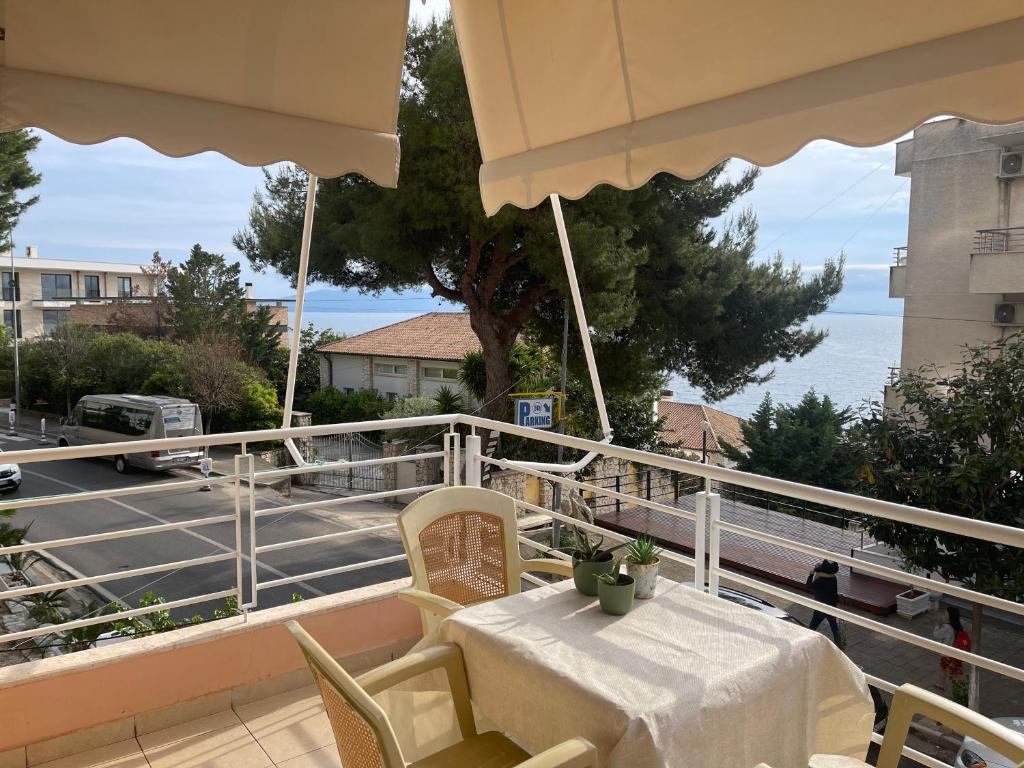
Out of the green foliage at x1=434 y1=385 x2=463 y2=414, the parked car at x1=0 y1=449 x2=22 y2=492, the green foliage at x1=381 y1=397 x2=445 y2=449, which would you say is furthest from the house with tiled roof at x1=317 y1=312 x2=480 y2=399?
the parked car at x1=0 y1=449 x2=22 y2=492

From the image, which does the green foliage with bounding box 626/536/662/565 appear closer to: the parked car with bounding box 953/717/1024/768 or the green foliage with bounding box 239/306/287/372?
the parked car with bounding box 953/717/1024/768

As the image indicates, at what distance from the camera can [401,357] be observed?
27.6 m

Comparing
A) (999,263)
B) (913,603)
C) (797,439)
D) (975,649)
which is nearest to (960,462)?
(975,649)

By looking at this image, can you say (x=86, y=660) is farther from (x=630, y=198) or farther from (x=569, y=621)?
(x=630, y=198)

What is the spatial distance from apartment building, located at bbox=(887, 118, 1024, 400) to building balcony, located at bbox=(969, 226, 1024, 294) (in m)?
0.02

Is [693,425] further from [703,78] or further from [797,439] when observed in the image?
[703,78]

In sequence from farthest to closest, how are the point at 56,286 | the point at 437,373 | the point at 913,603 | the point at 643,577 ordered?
1. the point at 56,286
2. the point at 437,373
3. the point at 913,603
4. the point at 643,577

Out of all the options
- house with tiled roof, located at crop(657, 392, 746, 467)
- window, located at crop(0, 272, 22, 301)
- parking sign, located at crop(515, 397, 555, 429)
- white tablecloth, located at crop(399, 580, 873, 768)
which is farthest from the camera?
window, located at crop(0, 272, 22, 301)

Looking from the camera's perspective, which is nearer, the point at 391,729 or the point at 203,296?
the point at 391,729

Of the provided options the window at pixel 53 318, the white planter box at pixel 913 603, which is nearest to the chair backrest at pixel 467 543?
the white planter box at pixel 913 603

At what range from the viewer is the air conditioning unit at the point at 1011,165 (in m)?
13.3

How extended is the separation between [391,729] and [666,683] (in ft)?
1.98

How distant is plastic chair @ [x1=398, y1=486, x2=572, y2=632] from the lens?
2.47m

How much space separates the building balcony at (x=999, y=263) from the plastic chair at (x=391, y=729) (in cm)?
1427
